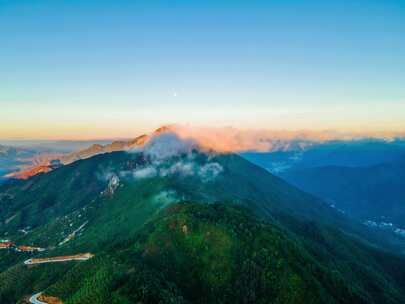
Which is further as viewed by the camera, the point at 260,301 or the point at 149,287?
the point at 260,301

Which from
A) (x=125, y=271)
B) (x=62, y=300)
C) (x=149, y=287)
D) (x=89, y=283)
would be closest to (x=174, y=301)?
(x=149, y=287)

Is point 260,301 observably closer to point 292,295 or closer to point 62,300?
point 292,295

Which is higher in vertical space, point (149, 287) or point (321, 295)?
point (149, 287)

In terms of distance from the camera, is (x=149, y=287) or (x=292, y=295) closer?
Answer: (x=149, y=287)

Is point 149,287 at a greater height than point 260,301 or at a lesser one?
greater

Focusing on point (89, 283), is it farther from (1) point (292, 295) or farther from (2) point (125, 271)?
(1) point (292, 295)

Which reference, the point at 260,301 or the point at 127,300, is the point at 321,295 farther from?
the point at 127,300

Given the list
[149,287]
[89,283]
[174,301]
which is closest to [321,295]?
[174,301]

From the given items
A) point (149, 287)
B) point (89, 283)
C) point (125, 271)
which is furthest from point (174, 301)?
point (89, 283)
